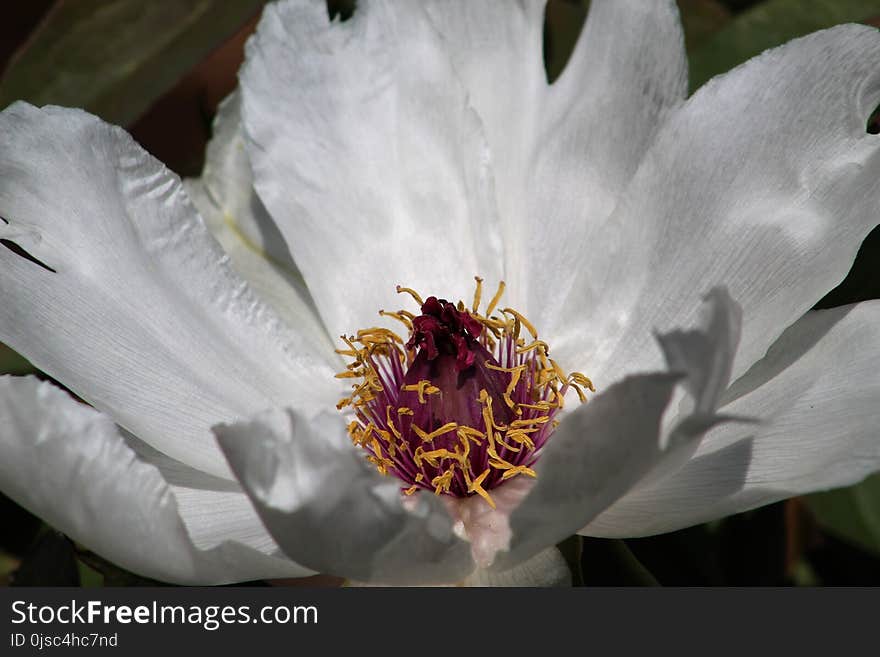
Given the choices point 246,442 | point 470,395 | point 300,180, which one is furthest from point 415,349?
point 246,442

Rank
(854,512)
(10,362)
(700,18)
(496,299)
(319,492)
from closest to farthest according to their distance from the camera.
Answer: (319,492), (854,512), (496,299), (10,362), (700,18)

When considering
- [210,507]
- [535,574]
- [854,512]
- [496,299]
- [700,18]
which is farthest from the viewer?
[700,18]

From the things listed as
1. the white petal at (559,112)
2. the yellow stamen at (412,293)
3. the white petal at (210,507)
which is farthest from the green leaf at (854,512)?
the white petal at (210,507)

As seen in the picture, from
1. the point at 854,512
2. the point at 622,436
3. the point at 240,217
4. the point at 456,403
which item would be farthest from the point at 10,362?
the point at 854,512

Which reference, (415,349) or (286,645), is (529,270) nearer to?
(415,349)

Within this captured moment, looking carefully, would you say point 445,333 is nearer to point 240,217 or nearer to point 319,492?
point 240,217

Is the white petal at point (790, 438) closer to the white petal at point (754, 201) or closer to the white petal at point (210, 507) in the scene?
the white petal at point (754, 201)

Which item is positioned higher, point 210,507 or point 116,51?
point 116,51

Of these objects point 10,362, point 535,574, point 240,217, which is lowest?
point 10,362
